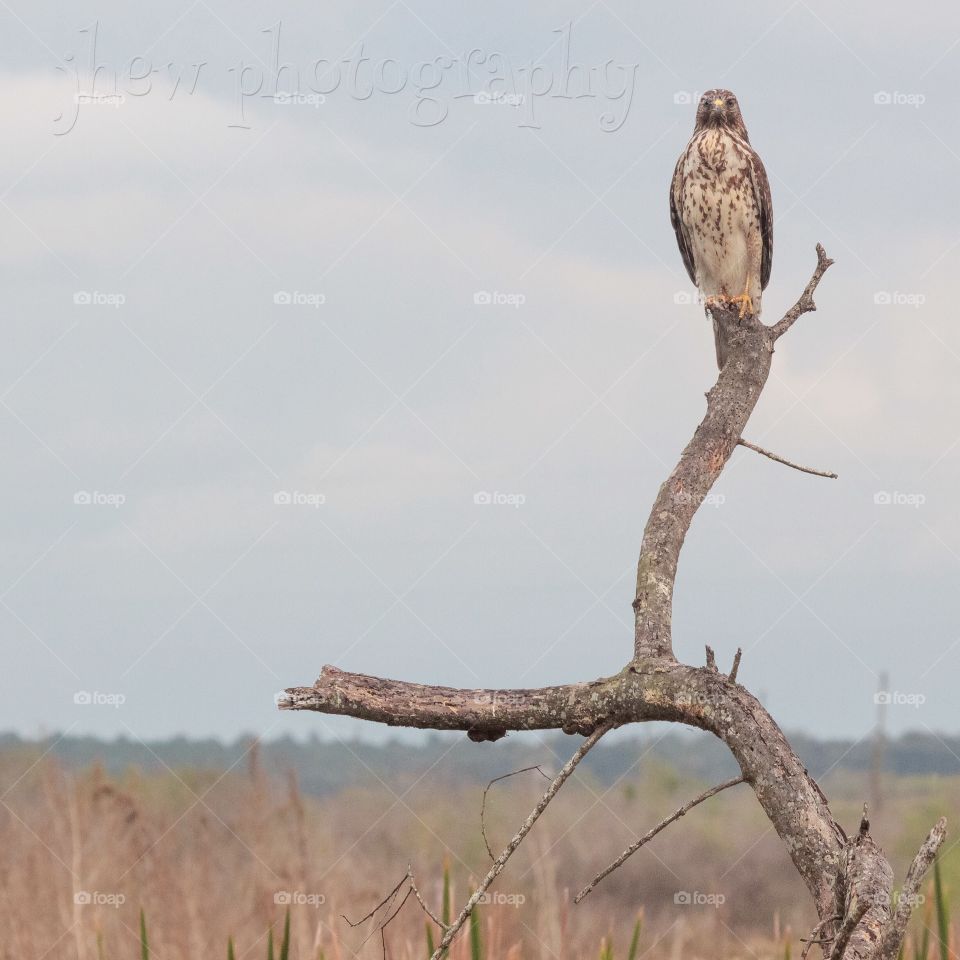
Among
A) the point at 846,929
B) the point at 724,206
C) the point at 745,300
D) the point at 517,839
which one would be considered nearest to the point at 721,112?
the point at 724,206

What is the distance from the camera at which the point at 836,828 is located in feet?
10.7

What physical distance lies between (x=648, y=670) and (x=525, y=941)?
3.41 metres

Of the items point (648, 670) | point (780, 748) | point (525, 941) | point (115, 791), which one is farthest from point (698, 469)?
point (115, 791)

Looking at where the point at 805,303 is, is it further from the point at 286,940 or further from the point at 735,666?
the point at 286,940

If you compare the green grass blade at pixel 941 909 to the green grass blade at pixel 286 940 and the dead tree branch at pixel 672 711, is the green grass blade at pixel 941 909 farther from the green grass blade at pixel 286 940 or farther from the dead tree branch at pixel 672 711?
the green grass blade at pixel 286 940

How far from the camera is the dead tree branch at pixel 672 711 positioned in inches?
121

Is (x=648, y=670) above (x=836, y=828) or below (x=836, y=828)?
above

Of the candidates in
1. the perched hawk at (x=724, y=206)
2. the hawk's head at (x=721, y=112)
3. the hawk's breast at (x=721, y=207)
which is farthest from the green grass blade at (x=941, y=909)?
the hawk's head at (x=721, y=112)

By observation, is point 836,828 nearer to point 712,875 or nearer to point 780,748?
point 780,748

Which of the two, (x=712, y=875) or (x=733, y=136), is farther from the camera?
(x=712, y=875)

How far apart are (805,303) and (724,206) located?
2595 mm

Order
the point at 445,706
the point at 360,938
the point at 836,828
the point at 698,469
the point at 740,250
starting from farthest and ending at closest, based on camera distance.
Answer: the point at 740,250
the point at 360,938
the point at 698,469
the point at 445,706
the point at 836,828

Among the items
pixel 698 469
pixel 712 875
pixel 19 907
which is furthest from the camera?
pixel 712 875

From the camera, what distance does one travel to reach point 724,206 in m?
7.56
